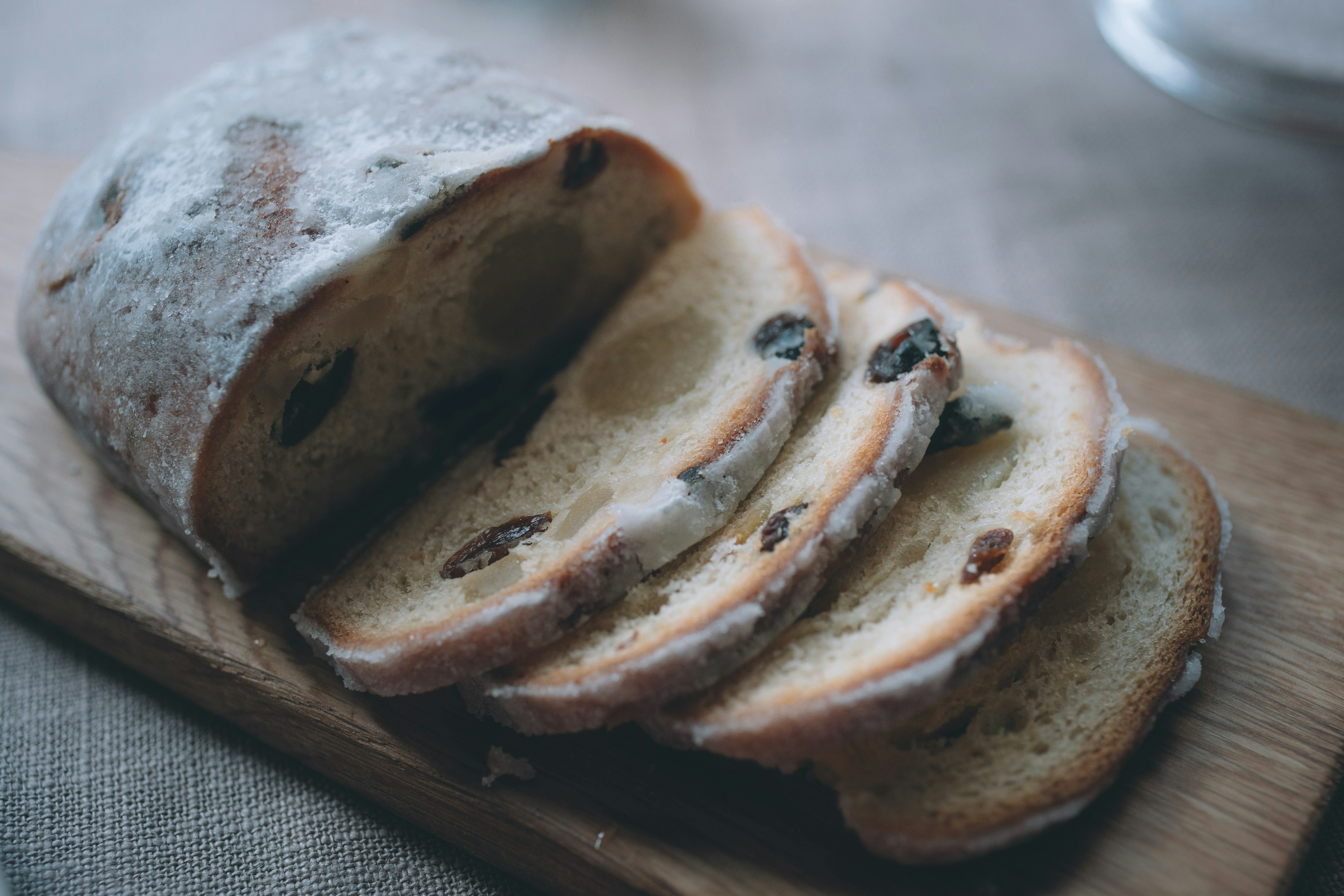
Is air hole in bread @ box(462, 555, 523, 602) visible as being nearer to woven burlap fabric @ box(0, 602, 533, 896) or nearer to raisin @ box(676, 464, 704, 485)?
raisin @ box(676, 464, 704, 485)

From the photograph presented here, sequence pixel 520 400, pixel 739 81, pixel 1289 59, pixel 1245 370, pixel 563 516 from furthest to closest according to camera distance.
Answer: pixel 739 81, pixel 1289 59, pixel 1245 370, pixel 520 400, pixel 563 516

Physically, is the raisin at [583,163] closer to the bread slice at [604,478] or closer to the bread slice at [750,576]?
the bread slice at [604,478]

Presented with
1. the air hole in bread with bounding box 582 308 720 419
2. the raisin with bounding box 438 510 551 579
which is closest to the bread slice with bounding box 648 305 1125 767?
the raisin with bounding box 438 510 551 579

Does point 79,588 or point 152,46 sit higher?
point 152,46

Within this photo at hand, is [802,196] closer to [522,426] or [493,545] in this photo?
[522,426]

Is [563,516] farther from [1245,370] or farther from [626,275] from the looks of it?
[1245,370]

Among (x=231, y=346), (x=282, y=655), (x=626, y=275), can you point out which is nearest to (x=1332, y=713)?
(x=626, y=275)

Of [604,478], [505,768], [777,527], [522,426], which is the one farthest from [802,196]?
[505,768]
